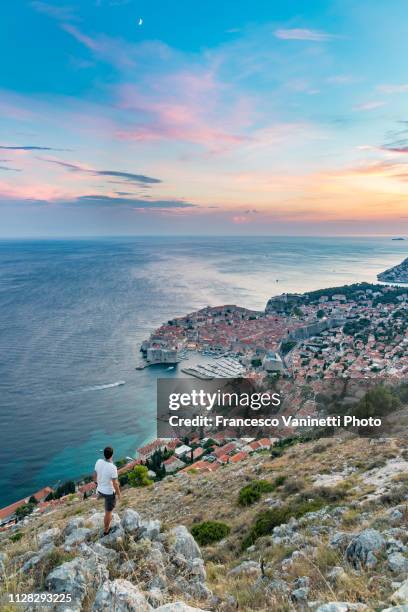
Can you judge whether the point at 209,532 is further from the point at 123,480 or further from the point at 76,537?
the point at 123,480

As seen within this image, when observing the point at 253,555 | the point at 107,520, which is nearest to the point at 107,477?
the point at 107,520

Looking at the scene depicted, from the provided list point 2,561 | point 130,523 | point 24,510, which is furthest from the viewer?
point 24,510

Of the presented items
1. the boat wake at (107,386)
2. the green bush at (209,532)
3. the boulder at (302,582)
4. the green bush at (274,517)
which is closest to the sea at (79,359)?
the boat wake at (107,386)

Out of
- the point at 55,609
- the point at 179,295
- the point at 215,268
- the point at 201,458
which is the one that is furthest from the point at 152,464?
the point at 215,268

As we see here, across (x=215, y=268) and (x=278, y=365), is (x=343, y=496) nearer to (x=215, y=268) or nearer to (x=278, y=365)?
(x=278, y=365)

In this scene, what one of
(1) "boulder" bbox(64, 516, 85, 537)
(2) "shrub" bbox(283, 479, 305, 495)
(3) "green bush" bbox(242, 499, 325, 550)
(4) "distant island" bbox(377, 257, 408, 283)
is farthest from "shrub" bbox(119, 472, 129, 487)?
(4) "distant island" bbox(377, 257, 408, 283)
